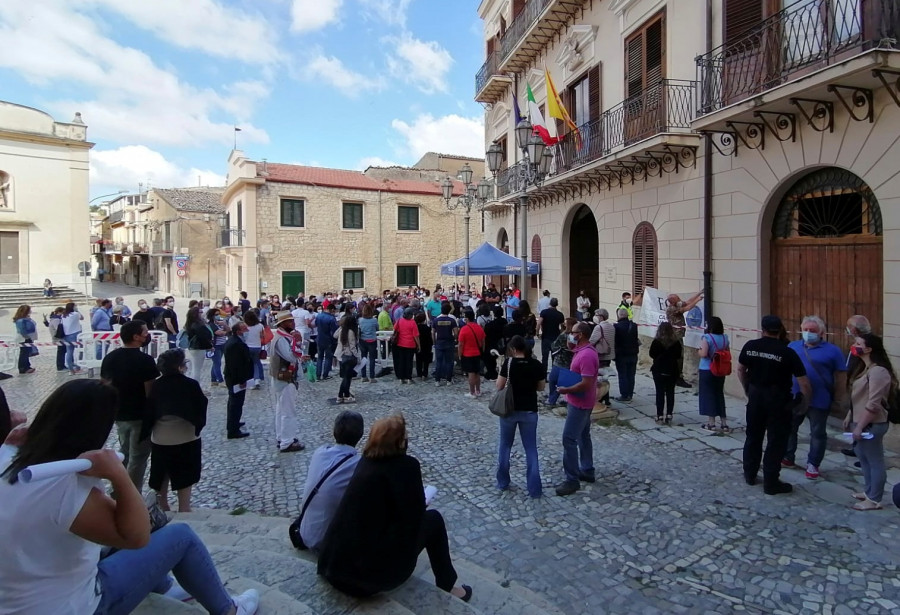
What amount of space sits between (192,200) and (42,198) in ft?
34.9

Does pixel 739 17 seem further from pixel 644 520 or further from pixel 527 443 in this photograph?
pixel 644 520

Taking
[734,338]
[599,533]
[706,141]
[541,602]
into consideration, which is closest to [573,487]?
[599,533]

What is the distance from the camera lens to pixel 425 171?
35.7 metres

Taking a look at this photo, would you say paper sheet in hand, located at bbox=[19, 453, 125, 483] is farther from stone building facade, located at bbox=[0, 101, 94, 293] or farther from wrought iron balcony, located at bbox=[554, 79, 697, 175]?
stone building facade, located at bbox=[0, 101, 94, 293]

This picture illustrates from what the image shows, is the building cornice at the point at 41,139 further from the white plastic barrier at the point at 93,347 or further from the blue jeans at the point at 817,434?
the blue jeans at the point at 817,434

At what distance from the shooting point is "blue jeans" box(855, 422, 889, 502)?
4.97 m

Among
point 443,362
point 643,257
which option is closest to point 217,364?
point 443,362

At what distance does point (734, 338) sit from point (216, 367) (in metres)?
9.79

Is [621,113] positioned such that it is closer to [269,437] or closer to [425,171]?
[269,437]

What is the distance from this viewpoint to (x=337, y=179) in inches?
1175

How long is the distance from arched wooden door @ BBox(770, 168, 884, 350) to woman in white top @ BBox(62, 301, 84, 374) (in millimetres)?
14035

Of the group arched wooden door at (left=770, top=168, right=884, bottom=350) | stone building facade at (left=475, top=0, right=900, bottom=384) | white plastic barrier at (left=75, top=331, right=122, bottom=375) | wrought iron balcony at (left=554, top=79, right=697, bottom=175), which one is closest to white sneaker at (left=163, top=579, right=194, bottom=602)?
stone building facade at (left=475, top=0, right=900, bottom=384)

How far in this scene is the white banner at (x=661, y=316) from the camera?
32.4ft

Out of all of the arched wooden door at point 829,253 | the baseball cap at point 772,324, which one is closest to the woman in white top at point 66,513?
the baseball cap at point 772,324
